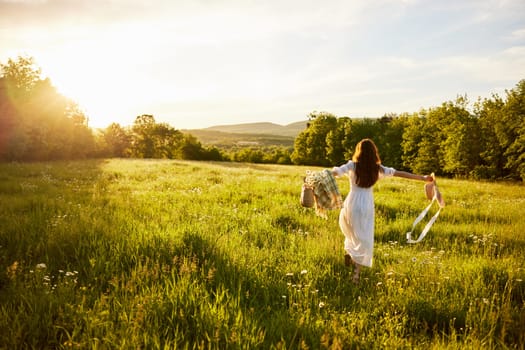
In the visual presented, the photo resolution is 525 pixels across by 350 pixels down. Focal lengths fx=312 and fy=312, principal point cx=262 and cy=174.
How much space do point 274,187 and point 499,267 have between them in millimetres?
9919

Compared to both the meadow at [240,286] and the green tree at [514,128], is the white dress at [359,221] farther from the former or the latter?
the green tree at [514,128]

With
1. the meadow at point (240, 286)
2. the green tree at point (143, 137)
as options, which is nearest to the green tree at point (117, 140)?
the green tree at point (143, 137)

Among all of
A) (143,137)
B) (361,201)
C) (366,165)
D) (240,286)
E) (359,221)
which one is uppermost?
(143,137)

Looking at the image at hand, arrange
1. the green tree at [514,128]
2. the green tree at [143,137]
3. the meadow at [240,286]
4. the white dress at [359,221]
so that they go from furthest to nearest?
the green tree at [143,137] → the green tree at [514,128] → the white dress at [359,221] → the meadow at [240,286]

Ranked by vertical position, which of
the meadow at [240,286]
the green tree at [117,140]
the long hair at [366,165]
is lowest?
the meadow at [240,286]

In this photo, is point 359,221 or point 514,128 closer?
point 359,221

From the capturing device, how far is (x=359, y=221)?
5.54m

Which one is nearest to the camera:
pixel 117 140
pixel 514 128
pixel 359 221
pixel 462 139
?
pixel 359 221

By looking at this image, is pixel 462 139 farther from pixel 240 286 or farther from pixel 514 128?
pixel 240 286

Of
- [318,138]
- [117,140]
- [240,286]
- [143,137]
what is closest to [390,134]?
[318,138]

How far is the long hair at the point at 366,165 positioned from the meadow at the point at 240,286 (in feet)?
4.82

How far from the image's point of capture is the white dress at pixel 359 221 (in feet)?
17.4

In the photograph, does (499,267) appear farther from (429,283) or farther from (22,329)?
(22,329)

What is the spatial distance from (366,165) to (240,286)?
3081mm
